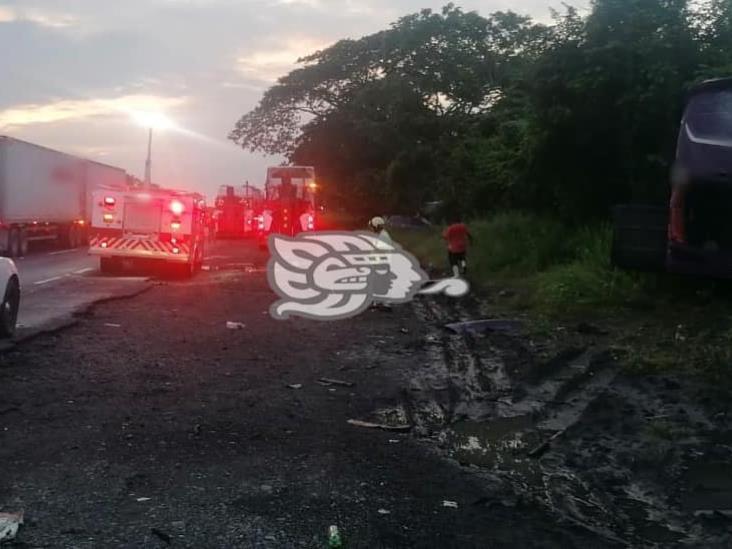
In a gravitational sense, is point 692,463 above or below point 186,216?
below

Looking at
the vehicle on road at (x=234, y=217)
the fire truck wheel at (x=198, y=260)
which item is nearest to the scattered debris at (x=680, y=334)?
the fire truck wheel at (x=198, y=260)

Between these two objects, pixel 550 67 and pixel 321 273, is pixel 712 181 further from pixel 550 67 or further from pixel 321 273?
pixel 321 273

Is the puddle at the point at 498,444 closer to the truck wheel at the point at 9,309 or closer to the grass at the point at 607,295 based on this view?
the grass at the point at 607,295

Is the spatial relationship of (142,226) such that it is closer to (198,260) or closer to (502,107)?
(198,260)

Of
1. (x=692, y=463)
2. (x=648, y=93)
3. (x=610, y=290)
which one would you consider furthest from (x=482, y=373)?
(x=648, y=93)

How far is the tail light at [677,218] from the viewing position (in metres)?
8.16

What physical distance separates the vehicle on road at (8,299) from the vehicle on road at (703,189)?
25.4 ft

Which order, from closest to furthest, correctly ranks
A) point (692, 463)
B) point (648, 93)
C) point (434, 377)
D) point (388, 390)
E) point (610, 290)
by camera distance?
1. point (692, 463)
2. point (388, 390)
3. point (434, 377)
4. point (610, 290)
5. point (648, 93)

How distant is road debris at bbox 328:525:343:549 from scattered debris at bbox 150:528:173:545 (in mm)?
822

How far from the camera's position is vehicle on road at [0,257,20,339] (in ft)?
37.5

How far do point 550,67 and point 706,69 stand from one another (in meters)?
3.33

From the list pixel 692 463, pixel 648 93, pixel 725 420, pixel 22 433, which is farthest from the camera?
pixel 648 93

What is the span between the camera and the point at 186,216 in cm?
2233

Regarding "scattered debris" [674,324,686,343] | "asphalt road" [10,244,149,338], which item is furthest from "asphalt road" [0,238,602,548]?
"scattered debris" [674,324,686,343]
